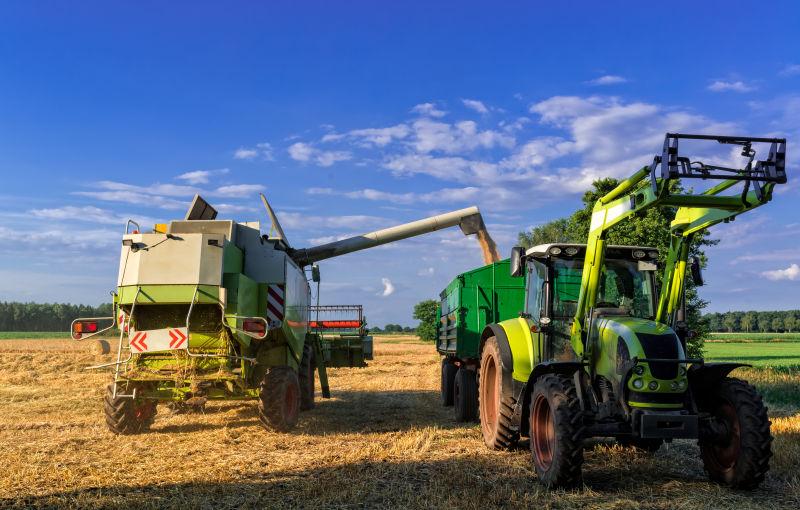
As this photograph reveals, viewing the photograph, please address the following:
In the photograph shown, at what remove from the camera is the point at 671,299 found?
21.6 feet

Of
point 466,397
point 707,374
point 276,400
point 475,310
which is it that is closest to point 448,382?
point 466,397

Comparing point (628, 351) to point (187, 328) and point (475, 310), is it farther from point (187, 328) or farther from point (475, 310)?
point (187, 328)

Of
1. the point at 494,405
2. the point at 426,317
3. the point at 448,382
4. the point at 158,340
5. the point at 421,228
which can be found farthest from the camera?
the point at 426,317

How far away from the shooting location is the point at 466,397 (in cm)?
1069

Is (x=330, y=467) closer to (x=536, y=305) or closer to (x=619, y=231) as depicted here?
(x=536, y=305)

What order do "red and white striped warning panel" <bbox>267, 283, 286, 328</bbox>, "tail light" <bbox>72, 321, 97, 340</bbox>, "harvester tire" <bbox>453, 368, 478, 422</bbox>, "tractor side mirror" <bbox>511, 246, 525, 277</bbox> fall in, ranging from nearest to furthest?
"tractor side mirror" <bbox>511, 246, 525, 277</bbox>, "tail light" <bbox>72, 321, 97, 340</bbox>, "red and white striped warning panel" <bbox>267, 283, 286, 328</bbox>, "harvester tire" <bbox>453, 368, 478, 422</bbox>

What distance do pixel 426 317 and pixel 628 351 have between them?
56.0 metres

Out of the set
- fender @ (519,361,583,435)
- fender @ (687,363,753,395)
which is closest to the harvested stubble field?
fender @ (519,361,583,435)

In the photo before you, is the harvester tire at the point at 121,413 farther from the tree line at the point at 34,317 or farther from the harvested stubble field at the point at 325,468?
the tree line at the point at 34,317

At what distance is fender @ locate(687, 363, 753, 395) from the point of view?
→ 20.1ft

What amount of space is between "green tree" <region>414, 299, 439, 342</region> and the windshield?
47565 mm

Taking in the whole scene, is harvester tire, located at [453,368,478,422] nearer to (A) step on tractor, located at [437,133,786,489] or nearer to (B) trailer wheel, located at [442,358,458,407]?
(B) trailer wheel, located at [442,358,458,407]

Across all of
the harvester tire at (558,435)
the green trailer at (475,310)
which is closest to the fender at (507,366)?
the harvester tire at (558,435)

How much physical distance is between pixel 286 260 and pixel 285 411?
8.11 feet
